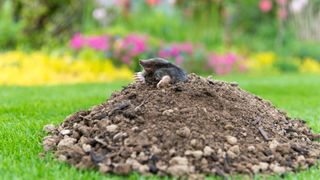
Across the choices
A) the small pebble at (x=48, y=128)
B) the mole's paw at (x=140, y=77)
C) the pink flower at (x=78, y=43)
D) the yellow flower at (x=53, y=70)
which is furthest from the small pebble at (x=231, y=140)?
the pink flower at (x=78, y=43)

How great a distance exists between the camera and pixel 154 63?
3705 mm

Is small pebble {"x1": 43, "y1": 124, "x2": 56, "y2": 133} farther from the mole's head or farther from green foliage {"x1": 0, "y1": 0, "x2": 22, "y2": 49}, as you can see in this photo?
green foliage {"x1": 0, "y1": 0, "x2": 22, "y2": 49}

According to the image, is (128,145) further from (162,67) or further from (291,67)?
(291,67)

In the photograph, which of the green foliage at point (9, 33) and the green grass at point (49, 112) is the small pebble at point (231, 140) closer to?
the green grass at point (49, 112)

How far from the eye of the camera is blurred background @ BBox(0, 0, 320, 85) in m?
9.75

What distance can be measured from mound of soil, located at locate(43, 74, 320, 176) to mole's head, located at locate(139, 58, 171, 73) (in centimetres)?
13

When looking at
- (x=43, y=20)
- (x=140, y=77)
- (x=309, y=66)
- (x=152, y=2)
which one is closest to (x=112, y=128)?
(x=140, y=77)

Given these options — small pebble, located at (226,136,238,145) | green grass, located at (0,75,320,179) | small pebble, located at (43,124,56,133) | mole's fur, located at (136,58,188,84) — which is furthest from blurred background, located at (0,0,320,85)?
small pebble, located at (226,136,238,145)

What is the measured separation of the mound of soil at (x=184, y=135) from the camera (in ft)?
9.70

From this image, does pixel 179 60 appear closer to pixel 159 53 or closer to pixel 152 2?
pixel 159 53

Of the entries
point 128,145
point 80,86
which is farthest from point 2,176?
point 80,86

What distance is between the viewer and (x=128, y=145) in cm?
306

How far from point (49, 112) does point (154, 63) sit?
1.70 metres

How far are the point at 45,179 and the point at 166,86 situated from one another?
3.81 feet
